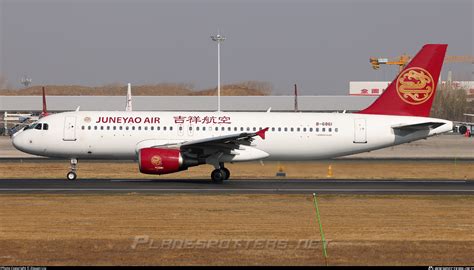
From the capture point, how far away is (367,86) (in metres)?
150

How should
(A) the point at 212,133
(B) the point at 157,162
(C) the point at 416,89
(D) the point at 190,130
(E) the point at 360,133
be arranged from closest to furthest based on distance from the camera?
(B) the point at 157,162
(D) the point at 190,130
(A) the point at 212,133
(E) the point at 360,133
(C) the point at 416,89

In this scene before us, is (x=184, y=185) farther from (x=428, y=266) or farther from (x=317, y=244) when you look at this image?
(x=428, y=266)

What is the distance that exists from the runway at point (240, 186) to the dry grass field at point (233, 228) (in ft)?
7.07

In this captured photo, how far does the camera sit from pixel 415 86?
1593 inches

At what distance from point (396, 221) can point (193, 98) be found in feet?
237

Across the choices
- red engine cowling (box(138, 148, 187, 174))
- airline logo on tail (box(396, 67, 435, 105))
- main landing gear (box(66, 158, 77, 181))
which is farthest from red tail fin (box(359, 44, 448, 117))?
main landing gear (box(66, 158, 77, 181))

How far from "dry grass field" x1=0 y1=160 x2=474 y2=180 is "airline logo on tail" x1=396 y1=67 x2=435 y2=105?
399cm

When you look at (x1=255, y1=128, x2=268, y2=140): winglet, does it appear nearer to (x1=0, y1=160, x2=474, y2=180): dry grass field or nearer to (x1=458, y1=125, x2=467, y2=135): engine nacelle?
(x1=0, y1=160, x2=474, y2=180): dry grass field

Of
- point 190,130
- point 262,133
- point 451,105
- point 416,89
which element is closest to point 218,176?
point 190,130

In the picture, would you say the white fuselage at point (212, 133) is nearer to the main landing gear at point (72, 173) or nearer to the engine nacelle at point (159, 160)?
the main landing gear at point (72, 173)

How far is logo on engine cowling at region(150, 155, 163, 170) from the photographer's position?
116 feet

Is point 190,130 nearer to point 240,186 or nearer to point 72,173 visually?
point 240,186

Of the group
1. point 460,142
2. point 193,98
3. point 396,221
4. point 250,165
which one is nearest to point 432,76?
point 250,165

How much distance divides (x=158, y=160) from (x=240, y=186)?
4.02 metres
